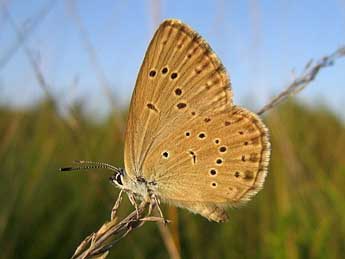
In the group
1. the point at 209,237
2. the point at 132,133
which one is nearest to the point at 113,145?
the point at 209,237

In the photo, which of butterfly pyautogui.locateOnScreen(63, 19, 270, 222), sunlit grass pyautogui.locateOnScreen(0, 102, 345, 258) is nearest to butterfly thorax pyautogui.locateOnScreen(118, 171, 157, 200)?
butterfly pyautogui.locateOnScreen(63, 19, 270, 222)

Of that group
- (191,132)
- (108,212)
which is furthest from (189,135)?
(108,212)

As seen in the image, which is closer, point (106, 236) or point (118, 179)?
point (106, 236)

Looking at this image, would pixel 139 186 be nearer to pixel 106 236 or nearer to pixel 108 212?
pixel 106 236

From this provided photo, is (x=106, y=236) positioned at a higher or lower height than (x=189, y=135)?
lower

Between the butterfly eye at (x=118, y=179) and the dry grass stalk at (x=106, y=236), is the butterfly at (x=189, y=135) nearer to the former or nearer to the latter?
the butterfly eye at (x=118, y=179)

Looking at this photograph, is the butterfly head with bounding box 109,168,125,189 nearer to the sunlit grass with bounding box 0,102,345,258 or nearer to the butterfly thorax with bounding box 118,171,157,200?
the butterfly thorax with bounding box 118,171,157,200

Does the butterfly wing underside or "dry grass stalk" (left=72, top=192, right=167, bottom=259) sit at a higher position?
the butterfly wing underside

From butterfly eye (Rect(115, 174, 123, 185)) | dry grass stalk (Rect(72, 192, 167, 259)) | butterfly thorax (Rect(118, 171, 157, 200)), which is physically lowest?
dry grass stalk (Rect(72, 192, 167, 259))
